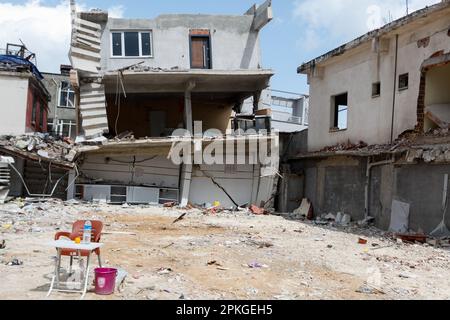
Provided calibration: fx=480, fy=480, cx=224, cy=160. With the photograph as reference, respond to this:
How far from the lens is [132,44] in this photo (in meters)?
20.8

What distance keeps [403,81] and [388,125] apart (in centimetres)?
140

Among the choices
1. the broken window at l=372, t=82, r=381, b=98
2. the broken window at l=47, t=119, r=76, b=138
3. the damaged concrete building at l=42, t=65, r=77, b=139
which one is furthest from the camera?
the damaged concrete building at l=42, t=65, r=77, b=139

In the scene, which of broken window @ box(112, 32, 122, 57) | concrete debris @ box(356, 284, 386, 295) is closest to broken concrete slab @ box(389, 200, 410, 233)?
concrete debris @ box(356, 284, 386, 295)

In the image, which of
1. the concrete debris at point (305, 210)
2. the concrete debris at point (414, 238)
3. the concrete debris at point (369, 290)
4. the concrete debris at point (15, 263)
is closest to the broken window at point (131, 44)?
the concrete debris at point (305, 210)

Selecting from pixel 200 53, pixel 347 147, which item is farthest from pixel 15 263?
pixel 200 53

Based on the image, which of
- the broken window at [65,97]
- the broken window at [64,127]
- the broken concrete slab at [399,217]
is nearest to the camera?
the broken concrete slab at [399,217]

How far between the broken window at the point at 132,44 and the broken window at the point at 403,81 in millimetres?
10731

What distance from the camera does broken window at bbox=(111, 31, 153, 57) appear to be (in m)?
20.6

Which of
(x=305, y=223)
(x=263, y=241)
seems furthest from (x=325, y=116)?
(x=263, y=241)

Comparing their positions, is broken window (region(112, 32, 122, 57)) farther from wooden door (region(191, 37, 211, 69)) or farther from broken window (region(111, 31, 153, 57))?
wooden door (region(191, 37, 211, 69))

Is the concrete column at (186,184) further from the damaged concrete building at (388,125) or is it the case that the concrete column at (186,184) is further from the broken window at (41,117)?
the broken window at (41,117)

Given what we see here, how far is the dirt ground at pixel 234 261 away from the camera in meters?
6.59

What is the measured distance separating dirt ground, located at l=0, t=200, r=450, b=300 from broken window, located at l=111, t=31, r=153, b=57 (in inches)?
327
